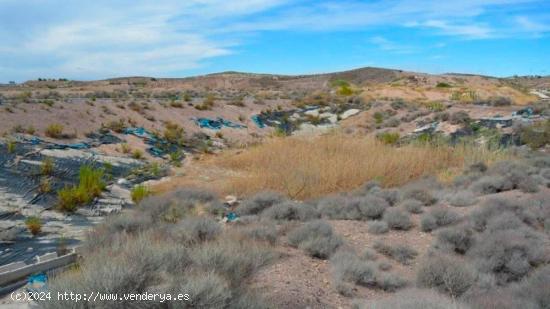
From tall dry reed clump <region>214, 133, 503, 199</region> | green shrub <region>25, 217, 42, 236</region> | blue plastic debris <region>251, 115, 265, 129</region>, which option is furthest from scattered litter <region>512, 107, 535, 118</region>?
green shrub <region>25, 217, 42, 236</region>

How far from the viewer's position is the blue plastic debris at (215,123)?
97.8 feet

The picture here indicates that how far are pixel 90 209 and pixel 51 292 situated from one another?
7642mm

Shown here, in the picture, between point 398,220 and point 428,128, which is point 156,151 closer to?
point 428,128

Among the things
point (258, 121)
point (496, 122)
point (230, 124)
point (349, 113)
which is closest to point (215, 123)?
point (230, 124)

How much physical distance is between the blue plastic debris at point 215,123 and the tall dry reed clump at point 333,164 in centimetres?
1375

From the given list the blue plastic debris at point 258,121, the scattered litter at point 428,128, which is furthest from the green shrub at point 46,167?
the blue plastic debris at point 258,121

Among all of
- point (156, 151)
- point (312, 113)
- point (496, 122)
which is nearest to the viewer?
point (156, 151)

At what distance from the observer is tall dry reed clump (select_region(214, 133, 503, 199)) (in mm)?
11883

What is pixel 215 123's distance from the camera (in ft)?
101

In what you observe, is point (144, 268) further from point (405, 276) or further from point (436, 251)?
point (436, 251)

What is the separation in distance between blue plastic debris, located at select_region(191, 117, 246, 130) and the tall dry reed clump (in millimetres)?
13748

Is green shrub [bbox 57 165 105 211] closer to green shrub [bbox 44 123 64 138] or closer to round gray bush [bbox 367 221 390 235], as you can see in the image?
round gray bush [bbox 367 221 390 235]

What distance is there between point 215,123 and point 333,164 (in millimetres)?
18949

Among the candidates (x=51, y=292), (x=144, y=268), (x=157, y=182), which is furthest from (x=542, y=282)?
(x=157, y=182)
